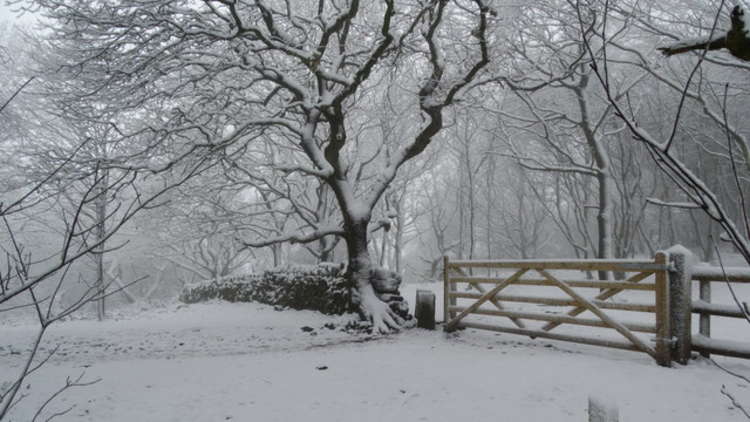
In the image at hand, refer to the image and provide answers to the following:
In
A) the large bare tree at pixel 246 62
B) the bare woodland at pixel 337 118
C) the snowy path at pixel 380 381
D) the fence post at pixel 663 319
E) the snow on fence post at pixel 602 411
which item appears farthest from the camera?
the large bare tree at pixel 246 62

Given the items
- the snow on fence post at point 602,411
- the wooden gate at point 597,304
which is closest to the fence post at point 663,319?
the wooden gate at point 597,304

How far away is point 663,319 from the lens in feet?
18.1

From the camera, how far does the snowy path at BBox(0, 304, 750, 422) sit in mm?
4387

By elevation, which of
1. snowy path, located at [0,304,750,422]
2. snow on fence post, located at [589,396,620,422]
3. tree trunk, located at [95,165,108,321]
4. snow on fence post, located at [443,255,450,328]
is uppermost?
tree trunk, located at [95,165,108,321]

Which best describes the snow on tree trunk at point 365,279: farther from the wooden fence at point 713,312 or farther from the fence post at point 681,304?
the wooden fence at point 713,312

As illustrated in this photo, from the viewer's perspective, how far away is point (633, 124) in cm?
151

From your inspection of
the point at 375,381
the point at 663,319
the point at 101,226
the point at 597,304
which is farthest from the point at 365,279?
the point at 663,319

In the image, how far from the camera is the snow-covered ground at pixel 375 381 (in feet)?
14.4

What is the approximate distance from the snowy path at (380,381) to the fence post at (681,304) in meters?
0.27

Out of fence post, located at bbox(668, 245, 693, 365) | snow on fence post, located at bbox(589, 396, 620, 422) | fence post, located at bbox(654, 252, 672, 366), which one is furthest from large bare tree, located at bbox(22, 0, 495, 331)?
snow on fence post, located at bbox(589, 396, 620, 422)

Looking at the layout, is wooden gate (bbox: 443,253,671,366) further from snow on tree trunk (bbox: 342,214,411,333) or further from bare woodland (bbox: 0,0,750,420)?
snow on tree trunk (bbox: 342,214,411,333)

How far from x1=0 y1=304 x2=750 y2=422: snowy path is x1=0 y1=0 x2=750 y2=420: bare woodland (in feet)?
4.03

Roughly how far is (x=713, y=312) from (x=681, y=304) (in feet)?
1.27

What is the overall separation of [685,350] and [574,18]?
8565 mm
